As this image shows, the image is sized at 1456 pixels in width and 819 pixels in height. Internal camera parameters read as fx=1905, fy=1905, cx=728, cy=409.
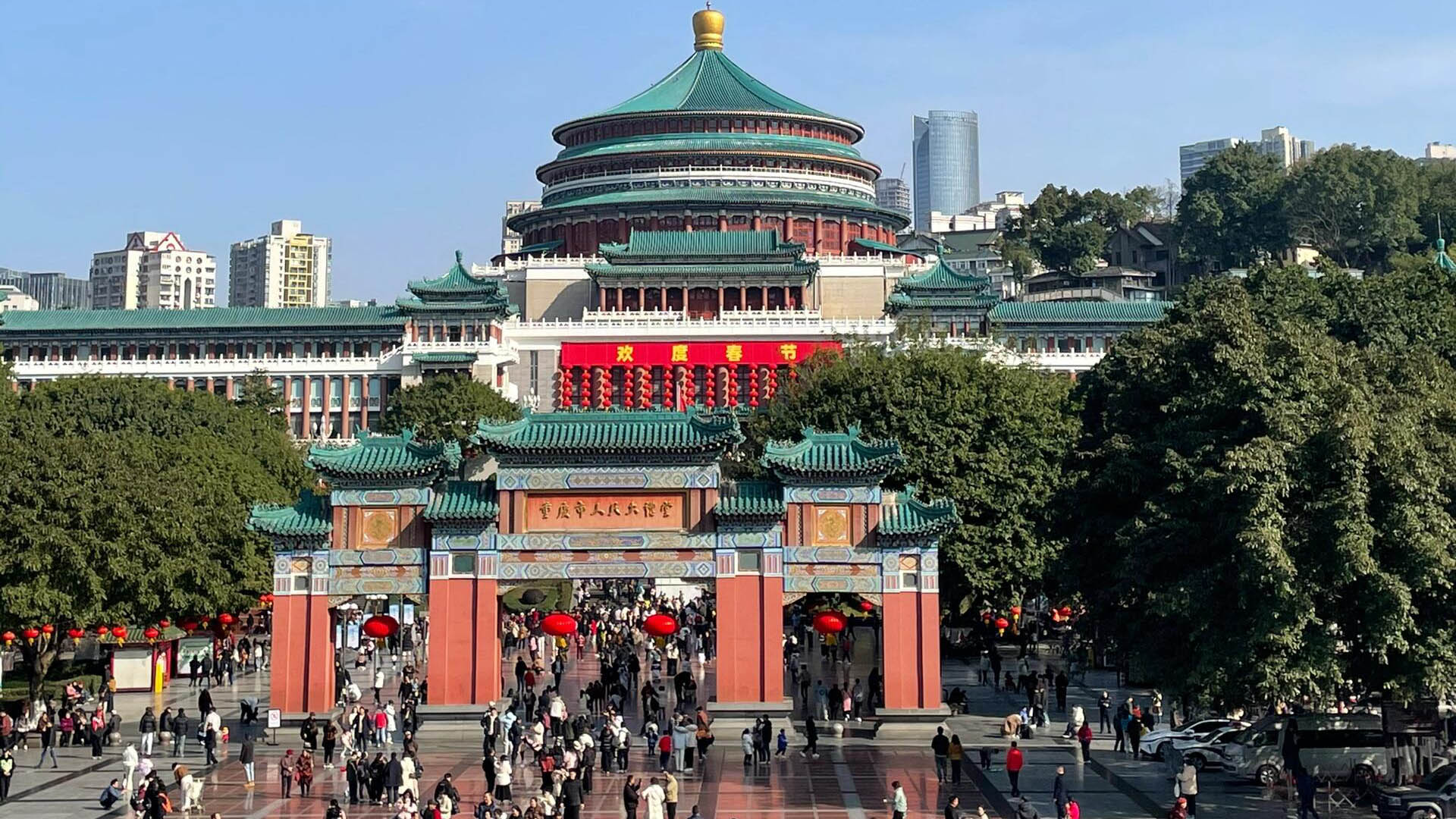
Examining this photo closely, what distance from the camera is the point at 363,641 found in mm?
74188

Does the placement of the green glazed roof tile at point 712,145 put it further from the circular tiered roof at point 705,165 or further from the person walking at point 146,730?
→ the person walking at point 146,730

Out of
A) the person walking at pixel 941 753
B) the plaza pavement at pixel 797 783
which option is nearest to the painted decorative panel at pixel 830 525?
the plaza pavement at pixel 797 783

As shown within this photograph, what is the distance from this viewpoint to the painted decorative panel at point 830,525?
5241 centimetres

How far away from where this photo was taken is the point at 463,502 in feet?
172

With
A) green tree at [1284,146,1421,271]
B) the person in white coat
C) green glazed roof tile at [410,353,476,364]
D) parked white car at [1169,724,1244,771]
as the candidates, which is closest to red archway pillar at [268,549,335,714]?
the person in white coat

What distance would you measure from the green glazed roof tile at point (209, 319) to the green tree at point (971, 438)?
6062 centimetres

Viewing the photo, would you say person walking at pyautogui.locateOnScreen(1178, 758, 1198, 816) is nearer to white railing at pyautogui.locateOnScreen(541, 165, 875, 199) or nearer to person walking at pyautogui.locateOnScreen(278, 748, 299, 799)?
person walking at pyautogui.locateOnScreen(278, 748, 299, 799)

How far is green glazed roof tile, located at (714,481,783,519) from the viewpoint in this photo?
51906 millimetres

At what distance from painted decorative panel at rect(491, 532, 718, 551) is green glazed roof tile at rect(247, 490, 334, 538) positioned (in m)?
4.76

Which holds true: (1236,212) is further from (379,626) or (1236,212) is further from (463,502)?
Answer: (379,626)

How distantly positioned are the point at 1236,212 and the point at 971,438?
270ft

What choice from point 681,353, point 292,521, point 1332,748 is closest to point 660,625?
point 292,521

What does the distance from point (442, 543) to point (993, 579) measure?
71.3 ft

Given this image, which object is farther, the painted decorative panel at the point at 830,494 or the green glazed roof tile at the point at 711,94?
the green glazed roof tile at the point at 711,94
